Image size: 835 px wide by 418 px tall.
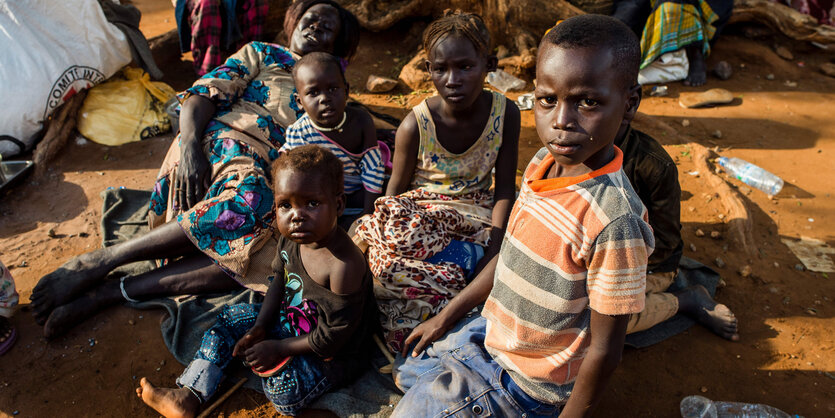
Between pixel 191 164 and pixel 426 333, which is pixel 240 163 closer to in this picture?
pixel 191 164

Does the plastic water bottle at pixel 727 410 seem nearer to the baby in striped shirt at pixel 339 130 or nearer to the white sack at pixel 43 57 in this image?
the baby in striped shirt at pixel 339 130

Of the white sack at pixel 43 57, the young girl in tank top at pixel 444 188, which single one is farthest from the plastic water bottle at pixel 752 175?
the white sack at pixel 43 57

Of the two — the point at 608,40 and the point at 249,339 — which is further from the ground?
the point at 608,40

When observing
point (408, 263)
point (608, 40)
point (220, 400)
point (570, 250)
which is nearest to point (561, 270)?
point (570, 250)

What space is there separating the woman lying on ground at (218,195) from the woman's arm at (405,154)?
64cm

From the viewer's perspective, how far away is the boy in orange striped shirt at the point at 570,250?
3.75 feet

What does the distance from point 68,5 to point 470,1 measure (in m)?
3.20

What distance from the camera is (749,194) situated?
3375 mm

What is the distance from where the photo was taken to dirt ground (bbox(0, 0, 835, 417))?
215 cm

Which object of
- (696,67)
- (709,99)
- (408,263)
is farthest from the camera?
(696,67)

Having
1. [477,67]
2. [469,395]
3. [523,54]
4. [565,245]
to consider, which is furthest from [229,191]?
[523,54]

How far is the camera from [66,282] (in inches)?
94.8

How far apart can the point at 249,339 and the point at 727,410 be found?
1.88 meters

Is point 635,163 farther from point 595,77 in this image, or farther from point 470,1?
point 470,1
